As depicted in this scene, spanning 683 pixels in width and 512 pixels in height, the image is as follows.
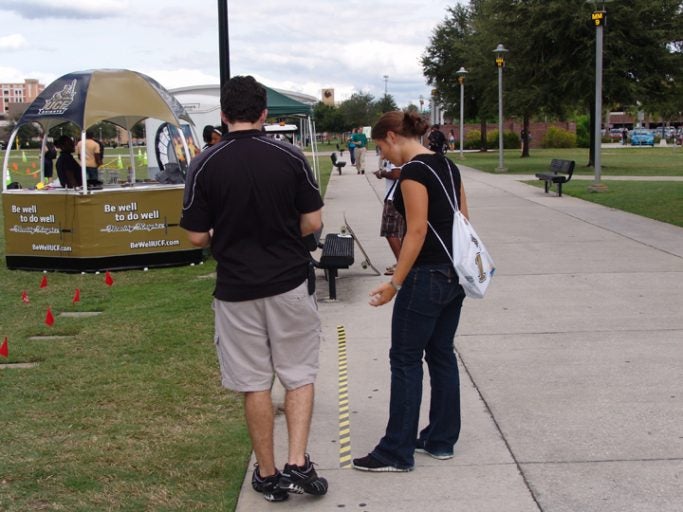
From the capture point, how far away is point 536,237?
12.9 m

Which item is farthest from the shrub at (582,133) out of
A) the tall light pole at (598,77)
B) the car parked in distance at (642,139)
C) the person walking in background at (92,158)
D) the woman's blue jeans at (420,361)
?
the woman's blue jeans at (420,361)

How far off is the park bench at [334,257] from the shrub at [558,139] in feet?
177

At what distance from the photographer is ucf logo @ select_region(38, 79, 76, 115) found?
11281mm

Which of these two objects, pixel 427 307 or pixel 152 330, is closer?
pixel 427 307

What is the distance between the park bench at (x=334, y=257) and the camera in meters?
8.38

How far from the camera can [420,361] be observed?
4188 millimetres

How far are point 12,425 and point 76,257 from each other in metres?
6.07

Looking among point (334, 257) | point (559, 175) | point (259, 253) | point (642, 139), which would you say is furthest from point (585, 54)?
point (642, 139)

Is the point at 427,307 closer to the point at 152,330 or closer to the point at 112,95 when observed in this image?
the point at 152,330

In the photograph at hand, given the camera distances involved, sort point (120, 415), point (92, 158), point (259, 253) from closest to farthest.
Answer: point (259, 253) < point (120, 415) < point (92, 158)

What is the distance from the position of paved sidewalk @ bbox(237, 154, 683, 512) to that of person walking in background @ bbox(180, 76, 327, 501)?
1.77 ft

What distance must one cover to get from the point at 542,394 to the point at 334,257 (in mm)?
3370

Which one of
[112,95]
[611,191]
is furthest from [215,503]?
[611,191]

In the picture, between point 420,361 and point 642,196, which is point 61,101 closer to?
point 420,361
